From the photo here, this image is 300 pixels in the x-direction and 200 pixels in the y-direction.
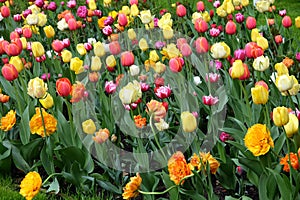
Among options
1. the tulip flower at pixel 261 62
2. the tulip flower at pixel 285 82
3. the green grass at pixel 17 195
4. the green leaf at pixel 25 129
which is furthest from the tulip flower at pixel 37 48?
the tulip flower at pixel 285 82

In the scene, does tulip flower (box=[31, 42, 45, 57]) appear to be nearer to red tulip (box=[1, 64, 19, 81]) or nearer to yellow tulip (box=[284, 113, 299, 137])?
red tulip (box=[1, 64, 19, 81])

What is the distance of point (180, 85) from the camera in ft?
11.0

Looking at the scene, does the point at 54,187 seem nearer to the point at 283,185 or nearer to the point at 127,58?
the point at 127,58

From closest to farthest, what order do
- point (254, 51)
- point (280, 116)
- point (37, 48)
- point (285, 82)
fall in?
point (280, 116), point (285, 82), point (254, 51), point (37, 48)

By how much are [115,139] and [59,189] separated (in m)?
0.40

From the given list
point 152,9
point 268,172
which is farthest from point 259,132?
point 152,9

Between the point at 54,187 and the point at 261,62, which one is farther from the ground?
the point at 261,62

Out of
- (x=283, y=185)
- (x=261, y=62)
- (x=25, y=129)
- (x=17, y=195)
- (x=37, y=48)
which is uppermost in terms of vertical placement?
(x=261, y=62)

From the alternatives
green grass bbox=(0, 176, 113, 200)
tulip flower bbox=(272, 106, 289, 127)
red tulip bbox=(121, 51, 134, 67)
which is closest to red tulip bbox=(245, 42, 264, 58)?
red tulip bbox=(121, 51, 134, 67)

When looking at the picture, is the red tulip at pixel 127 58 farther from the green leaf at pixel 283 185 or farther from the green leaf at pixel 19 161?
the green leaf at pixel 283 185

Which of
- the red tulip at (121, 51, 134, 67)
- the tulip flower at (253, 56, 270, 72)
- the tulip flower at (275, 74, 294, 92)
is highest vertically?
the tulip flower at (275, 74, 294, 92)

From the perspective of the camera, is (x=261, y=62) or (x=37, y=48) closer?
(x=261, y=62)

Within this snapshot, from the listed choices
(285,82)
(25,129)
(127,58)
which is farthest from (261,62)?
(25,129)

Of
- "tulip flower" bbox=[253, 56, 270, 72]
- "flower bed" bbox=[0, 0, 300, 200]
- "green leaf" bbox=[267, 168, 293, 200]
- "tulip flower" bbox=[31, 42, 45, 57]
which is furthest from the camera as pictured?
"tulip flower" bbox=[31, 42, 45, 57]
